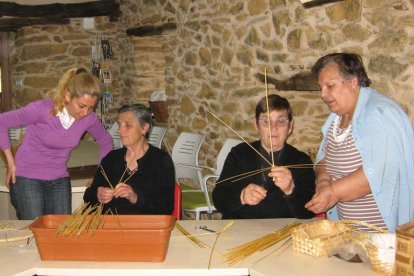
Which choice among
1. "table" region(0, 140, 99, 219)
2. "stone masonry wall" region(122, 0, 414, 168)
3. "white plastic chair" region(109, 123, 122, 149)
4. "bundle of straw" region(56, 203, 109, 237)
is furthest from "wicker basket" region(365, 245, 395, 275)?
"white plastic chair" region(109, 123, 122, 149)

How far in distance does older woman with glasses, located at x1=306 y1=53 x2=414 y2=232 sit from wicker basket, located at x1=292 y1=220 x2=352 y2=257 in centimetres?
17

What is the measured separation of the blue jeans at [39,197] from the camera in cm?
Result: 309

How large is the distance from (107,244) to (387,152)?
1.16 m

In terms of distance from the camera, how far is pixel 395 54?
3.14 metres

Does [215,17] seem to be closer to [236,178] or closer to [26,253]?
[236,178]

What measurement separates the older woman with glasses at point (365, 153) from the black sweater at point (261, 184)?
0.20 metres

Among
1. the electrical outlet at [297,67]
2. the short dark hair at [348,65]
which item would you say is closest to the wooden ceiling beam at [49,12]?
the electrical outlet at [297,67]

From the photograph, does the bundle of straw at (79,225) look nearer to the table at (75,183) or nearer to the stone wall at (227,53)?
the table at (75,183)

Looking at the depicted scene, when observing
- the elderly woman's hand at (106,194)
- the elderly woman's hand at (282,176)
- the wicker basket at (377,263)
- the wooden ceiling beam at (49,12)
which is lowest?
the wicker basket at (377,263)

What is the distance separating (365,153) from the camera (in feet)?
7.36

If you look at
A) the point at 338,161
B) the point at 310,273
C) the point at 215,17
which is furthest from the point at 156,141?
the point at 310,273

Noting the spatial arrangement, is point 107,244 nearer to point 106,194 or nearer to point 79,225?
point 79,225

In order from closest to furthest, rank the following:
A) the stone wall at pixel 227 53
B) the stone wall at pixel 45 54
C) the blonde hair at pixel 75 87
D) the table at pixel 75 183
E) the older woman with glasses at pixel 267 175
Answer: the older woman with glasses at pixel 267 175 < the blonde hair at pixel 75 87 < the stone wall at pixel 227 53 < the table at pixel 75 183 < the stone wall at pixel 45 54

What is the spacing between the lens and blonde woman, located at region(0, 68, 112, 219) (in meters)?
3.01
